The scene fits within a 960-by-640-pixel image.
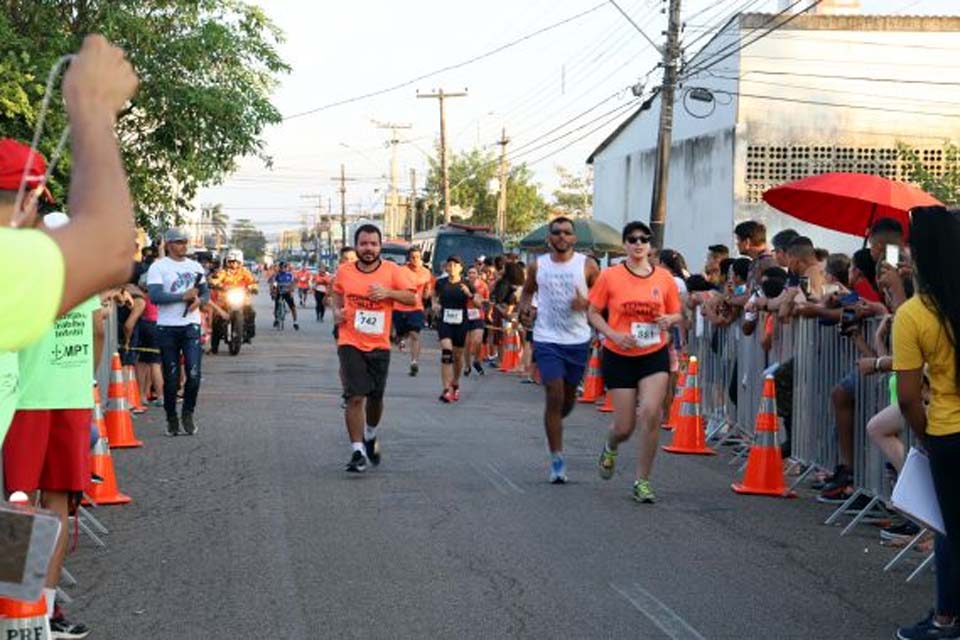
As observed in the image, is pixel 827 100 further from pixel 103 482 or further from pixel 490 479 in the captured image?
pixel 103 482

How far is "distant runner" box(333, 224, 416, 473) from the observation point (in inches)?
480

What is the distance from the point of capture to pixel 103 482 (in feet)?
35.0

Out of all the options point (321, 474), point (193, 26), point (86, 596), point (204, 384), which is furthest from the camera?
point (193, 26)

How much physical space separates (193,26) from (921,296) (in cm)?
2048

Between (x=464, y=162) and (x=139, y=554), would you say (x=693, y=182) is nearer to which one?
(x=139, y=554)

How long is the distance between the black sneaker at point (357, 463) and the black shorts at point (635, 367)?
7.28ft

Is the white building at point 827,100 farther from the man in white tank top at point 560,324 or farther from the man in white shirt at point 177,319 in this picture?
the man in white tank top at point 560,324

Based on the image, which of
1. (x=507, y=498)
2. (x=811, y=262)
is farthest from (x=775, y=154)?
(x=507, y=498)

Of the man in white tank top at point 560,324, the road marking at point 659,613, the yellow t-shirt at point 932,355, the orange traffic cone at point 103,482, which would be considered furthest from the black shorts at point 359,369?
the yellow t-shirt at point 932,355

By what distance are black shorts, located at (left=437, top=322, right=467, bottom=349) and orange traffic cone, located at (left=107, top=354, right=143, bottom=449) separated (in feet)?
24.1

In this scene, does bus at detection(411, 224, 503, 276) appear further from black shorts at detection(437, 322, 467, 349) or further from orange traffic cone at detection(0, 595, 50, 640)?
orange traffic cone at detection(0, 595, 50, 640)

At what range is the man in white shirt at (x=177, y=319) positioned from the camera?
583 inches

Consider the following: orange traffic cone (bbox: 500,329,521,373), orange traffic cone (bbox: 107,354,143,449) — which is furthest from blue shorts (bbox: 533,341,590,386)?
orange traffic cone (bbox: 500,329,521,373)

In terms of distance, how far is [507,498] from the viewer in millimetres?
10867
